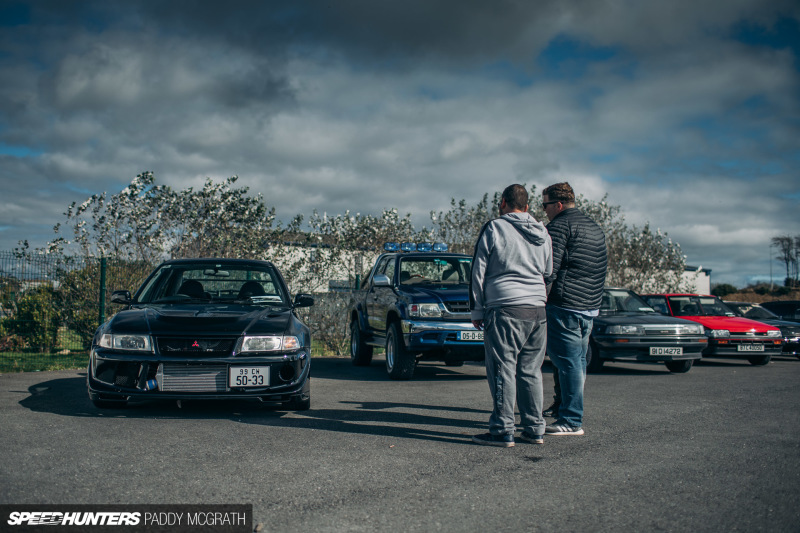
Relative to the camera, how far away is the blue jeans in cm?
526

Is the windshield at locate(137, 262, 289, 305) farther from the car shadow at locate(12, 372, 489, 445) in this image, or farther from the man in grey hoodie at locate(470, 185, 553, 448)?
the man in grey hoodie at locate(470, 185, 553, 448)

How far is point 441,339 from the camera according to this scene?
866cm

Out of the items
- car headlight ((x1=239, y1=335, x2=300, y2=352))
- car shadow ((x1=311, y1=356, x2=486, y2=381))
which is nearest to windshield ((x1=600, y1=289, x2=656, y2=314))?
car shadow ((x1=311, y1=356, x2=486, y2=381))

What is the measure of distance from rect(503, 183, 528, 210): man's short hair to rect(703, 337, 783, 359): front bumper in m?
9.55

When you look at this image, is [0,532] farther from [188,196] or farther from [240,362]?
[188,196]

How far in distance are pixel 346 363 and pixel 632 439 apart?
25.1 ft

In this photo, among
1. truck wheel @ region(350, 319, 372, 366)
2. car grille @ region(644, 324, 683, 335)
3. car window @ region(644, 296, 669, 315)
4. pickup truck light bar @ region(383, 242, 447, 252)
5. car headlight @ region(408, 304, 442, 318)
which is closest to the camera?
car headlight @ region(408, 304, 442, 318)

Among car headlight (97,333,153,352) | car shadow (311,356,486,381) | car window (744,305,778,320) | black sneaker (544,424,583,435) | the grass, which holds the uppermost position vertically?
car window (744,305,778,320)

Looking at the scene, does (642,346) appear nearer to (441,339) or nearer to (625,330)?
(625,330)

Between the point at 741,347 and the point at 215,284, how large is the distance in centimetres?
1037

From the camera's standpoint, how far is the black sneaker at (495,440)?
4871 millimetres

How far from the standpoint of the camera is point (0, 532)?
2.97 metres

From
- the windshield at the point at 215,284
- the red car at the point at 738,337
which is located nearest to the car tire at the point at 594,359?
the red car at the point at 738,337

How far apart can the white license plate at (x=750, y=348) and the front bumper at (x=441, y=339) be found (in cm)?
684
